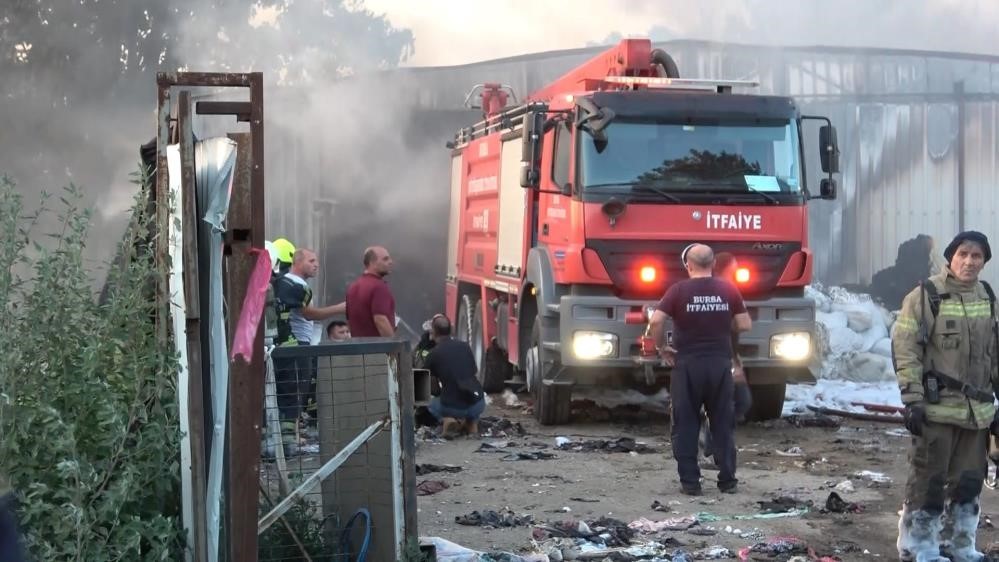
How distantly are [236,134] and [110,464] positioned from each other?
1092mm

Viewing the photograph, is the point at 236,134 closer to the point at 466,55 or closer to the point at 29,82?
the point at 29,82

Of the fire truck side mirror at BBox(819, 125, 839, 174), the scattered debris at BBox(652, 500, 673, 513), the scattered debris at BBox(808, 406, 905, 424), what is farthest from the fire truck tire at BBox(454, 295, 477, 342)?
the scattered debris at BBox(652, 500, 673, 513)

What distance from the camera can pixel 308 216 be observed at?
67.4ft

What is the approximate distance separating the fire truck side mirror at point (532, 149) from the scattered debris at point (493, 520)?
4119mm

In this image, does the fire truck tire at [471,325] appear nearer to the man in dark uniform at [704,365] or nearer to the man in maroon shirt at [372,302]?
the man in maroon shirt at [372,302]

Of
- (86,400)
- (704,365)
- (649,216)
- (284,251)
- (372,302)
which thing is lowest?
(704,365)

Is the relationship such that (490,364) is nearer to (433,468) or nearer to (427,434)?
(427,434)

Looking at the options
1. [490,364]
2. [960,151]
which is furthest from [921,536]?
[960,151]

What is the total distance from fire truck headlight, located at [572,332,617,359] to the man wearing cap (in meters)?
4.59

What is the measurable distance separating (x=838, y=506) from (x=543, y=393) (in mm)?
4118

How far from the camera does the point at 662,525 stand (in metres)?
7.27

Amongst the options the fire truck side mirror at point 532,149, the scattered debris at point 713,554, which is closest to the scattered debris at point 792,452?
the fire truck side mirror at point 532,149

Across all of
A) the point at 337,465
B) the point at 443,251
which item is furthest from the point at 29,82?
the point at 337,465

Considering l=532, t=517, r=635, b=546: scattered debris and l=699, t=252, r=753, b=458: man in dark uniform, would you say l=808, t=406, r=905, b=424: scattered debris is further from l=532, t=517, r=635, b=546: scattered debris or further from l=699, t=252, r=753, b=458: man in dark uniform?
l=532, t=517, r=635, b=546: scattered debris
